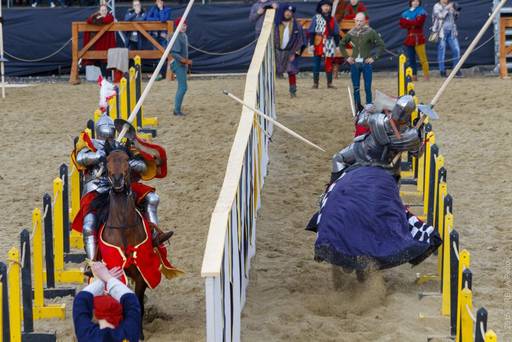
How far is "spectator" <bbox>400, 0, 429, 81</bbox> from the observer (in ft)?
72.6

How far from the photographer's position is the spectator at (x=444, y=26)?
22594mm

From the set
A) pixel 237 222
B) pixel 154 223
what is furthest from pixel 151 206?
pixel 237 222

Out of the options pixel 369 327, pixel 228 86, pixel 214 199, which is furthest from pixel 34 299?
pixel 228 86

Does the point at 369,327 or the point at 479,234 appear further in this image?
the point at 479,234

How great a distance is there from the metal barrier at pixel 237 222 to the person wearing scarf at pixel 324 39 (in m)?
4.45

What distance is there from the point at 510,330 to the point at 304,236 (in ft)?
11.6

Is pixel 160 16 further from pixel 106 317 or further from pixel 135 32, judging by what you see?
pixel 106 317

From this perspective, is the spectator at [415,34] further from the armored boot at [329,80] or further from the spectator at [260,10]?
the spectator at [260,10]

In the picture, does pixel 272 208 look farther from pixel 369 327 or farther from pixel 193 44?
pixel 193 44

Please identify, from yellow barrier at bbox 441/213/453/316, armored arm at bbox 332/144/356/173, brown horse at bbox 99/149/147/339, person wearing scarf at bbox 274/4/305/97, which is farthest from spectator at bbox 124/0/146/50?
yellow barrier at bbox 441/213/453/316

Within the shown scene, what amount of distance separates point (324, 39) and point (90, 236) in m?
10.6

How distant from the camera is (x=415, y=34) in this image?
22172 mm

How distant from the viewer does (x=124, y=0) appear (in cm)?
2519

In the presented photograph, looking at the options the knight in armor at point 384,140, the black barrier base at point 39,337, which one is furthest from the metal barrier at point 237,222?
Result: the black barrier base at point 39,337
